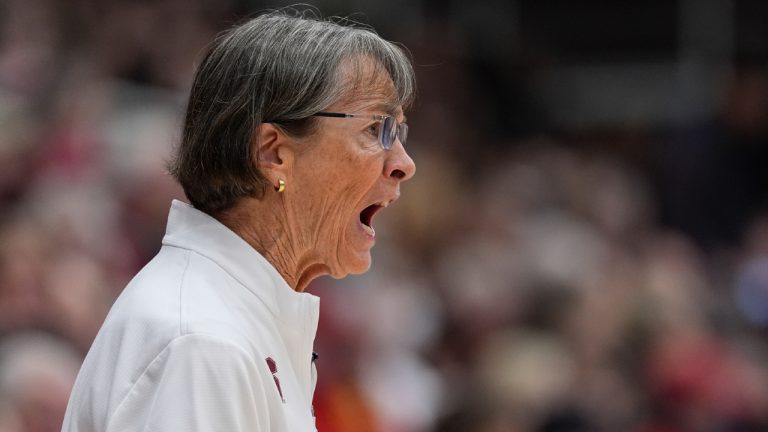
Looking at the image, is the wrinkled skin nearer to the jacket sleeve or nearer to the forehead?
the forehead

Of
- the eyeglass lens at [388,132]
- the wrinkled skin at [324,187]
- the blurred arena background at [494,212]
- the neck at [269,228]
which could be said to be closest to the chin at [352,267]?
the wrinkled skin at [324,187]

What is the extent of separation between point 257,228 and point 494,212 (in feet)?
19.0

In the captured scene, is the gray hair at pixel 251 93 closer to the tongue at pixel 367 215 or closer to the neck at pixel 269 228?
the neck at pixel 269 228

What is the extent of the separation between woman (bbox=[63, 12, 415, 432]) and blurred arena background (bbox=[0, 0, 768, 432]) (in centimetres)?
150

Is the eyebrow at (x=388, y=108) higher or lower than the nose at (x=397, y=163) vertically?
higher

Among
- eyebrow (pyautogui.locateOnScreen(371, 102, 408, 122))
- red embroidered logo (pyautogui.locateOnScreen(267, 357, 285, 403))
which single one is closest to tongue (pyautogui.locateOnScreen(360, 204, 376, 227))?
eyebrow (pyautogui.locateOnScreen(371, 102, 408, 122))

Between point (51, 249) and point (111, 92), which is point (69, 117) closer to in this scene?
point (111, 92)

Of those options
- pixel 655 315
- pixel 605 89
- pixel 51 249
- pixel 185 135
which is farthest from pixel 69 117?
pixel 605 89

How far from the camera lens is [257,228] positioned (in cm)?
210

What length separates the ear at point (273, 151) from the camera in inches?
80.3

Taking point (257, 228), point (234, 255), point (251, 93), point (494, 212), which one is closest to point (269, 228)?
point (257, 228)

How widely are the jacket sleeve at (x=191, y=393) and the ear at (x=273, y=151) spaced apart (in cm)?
39

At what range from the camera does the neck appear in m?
2.09

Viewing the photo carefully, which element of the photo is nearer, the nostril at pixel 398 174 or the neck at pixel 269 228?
the neck at pixel 269 228
